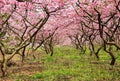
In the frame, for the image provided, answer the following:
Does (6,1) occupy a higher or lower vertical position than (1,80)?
higher

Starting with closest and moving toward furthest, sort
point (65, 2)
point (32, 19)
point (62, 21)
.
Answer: point (65, 2)
point (32, 19)
point (62, 21)

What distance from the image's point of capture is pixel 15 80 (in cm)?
1590

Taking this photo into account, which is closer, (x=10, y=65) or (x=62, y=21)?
(x=10, y=65)

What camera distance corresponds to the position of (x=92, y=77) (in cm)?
1623

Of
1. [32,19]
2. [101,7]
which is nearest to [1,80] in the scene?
[101,7]

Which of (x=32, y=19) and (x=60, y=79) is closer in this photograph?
(x=60, y=79)

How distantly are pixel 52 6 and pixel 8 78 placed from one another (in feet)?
17.1

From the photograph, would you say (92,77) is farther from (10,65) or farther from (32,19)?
(32,19)

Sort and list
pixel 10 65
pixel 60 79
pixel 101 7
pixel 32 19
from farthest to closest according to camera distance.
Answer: pixel 32 19, pixel 10 65, pixel 101 7, pixel 60 79

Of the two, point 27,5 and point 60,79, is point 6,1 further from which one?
point 60,79

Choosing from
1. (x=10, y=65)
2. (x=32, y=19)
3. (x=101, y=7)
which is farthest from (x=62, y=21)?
(x=101, y=7)

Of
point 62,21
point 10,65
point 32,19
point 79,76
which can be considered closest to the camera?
point 79,76

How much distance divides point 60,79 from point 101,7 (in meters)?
7.30

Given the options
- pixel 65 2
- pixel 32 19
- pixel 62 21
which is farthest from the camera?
pixel 62 21
